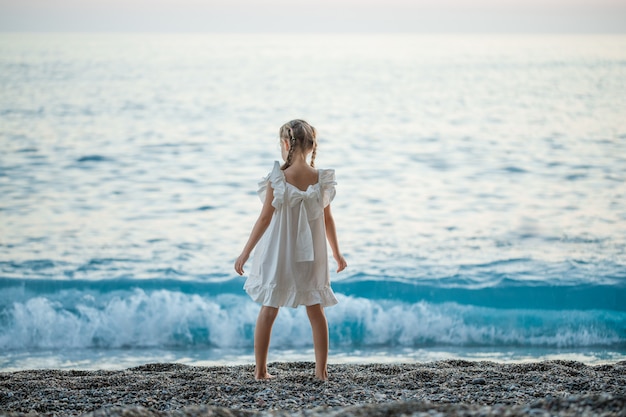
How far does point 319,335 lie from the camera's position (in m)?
4.04

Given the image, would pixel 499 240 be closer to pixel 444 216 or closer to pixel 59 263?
pixel 444 216

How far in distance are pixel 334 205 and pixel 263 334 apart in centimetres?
757

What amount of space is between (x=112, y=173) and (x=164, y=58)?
13924mm

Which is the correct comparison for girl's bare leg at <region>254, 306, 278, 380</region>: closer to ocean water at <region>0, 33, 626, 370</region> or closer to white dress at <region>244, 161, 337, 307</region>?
white dress at <region>244, 161, 337, 307</region>

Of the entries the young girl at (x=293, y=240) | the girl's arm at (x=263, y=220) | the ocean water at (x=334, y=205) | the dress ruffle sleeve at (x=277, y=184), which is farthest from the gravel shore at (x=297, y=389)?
the ocean water at (x=334, y=205)

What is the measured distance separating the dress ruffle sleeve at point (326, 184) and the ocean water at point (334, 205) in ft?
7.92

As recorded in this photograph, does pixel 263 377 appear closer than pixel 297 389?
No

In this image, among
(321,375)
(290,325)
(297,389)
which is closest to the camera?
(297,389)

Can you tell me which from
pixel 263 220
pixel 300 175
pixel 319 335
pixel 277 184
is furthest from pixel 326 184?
pixel 319 335

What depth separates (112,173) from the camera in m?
13.4

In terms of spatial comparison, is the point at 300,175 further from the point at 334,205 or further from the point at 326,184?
the point at 334,205

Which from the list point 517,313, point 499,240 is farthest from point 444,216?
point 517,313

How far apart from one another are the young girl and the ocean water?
7.09 ft

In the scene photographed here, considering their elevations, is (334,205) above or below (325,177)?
above
